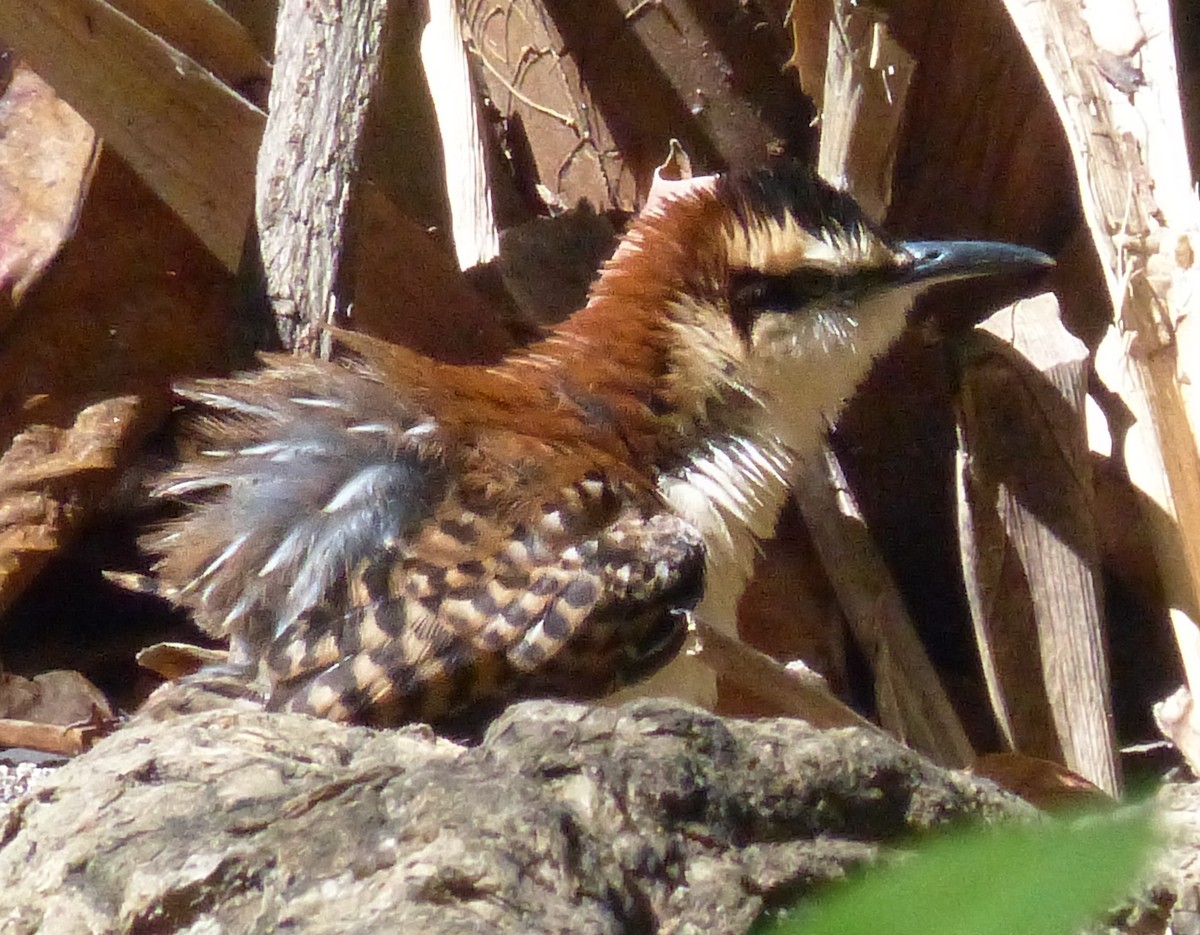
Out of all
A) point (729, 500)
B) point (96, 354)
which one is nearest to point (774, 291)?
point (729, 500)

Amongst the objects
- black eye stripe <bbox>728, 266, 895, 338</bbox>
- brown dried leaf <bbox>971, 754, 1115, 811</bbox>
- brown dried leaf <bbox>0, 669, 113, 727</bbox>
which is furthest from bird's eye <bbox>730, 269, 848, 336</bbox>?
brown dried leaf <bbox>0, 669, 113, 727</bbox>

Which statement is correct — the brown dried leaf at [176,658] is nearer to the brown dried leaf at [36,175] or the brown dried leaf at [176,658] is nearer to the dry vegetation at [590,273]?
the dry vegetation at [590,273]

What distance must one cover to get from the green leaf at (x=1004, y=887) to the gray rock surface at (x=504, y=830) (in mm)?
830

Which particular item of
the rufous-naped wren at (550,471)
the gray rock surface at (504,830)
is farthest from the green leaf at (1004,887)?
the rufous-naped wren at (550,471)

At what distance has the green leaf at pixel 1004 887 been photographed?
23.5 inches

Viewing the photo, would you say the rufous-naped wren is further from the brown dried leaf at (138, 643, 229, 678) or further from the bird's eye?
the brown dried leaf at (138, 643, 229, 678)

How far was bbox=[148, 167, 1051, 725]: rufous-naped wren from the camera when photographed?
9.13 ft

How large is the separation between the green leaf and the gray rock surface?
830 millimetres

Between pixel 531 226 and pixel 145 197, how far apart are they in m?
1.03

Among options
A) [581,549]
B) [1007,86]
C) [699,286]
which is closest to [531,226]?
[699,286]

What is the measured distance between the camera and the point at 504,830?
1514 mm

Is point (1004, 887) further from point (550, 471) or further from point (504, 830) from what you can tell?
point (550, 471)

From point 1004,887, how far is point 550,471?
95.4 inches

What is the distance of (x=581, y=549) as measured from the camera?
2.88 meters
